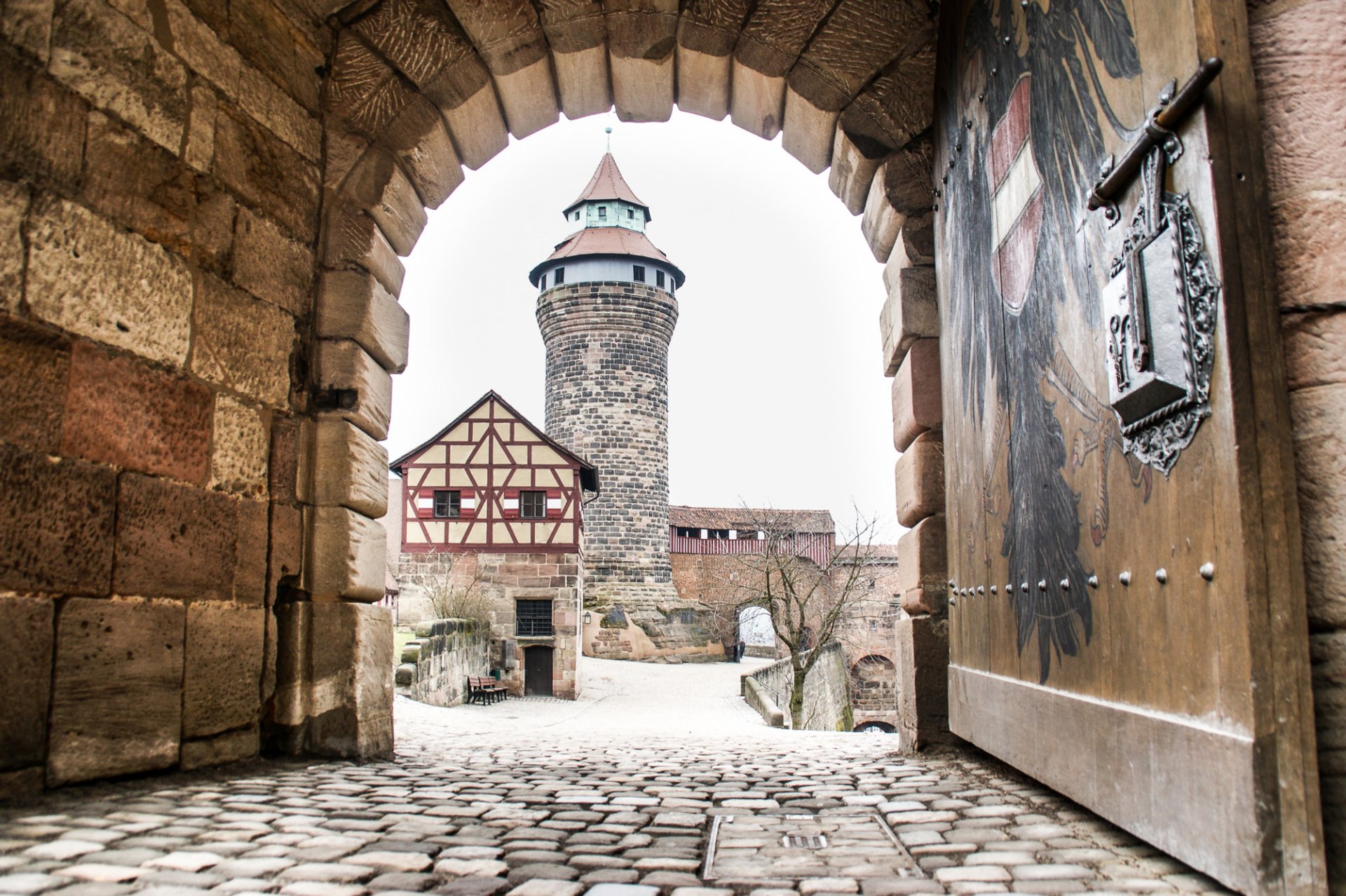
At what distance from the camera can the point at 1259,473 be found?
1.57 m

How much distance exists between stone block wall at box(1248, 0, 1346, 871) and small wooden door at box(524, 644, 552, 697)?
16.4 meters

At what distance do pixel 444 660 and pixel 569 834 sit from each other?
1143cm

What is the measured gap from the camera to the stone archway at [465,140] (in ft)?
12.7

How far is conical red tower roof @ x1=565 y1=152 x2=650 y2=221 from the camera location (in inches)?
1152

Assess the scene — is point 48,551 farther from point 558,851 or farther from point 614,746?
point 614,746

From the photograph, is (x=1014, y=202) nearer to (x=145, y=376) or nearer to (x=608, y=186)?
(x=145, y=376)

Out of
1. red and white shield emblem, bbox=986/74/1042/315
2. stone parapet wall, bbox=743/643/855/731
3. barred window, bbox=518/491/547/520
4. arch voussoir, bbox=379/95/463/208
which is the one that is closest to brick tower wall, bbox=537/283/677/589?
stone parapet wall, bbox=743/643/855/731

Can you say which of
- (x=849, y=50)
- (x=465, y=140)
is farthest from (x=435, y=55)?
(x=849, y=50)

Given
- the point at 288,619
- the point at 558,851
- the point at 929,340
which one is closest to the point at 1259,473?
the point at 558,851

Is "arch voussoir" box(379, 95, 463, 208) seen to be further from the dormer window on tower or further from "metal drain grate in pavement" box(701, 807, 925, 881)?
the dormer window on tower

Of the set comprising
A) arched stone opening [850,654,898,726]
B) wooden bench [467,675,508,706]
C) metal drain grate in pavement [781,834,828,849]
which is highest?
metal drain grate in pavement [781,834,828,849]

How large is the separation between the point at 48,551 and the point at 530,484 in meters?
16.3

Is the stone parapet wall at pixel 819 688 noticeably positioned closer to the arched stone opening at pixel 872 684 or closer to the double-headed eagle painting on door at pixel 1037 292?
the arched stone opening at pixel 872 684

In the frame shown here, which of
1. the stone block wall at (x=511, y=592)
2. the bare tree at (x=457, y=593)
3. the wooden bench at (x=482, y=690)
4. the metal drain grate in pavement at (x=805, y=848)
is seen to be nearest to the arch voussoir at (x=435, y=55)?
the metal drain grate in pavement at (x=805, y=848)
